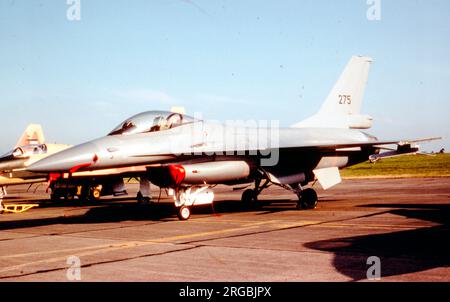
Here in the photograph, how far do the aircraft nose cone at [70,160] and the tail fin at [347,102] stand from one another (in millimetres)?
8855

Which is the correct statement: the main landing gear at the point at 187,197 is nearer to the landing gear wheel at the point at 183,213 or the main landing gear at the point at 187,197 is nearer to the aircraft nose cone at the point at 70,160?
the landing gear wheel at the point at 183,213

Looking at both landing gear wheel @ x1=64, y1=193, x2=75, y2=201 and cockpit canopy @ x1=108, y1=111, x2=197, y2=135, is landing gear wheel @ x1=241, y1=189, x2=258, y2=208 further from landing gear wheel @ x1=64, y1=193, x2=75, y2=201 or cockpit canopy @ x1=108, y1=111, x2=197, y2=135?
landing gear wheel @ x1=64, y1=193, x2=75, y2=201

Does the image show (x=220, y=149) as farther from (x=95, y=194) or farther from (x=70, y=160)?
(x=95, y=194)

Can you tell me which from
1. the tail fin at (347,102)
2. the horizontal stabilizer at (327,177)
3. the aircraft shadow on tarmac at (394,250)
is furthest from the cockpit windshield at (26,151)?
the aircraft shadow on tarmac at (394,250)

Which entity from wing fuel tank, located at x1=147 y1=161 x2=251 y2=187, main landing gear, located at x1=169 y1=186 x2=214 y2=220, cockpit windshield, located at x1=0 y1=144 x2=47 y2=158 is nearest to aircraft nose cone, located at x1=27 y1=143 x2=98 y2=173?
wing fuel tank, located at x1=147 y1=161 x2=251 y2=187

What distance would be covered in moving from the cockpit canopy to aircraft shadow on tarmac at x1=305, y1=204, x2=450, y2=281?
6005 millimetres

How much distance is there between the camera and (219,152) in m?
13.5

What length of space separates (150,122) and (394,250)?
7451 mm

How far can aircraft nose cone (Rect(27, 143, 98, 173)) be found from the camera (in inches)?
423

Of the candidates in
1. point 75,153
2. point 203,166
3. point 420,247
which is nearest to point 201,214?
point 203,166

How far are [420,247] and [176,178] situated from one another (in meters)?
6.50

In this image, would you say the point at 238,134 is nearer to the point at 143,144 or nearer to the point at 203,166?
the point at 203,166

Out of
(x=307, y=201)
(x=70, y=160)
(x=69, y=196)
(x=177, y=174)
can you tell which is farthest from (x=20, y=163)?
(x=307, y=201)

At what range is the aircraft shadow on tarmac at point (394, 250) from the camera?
20.3 feet
